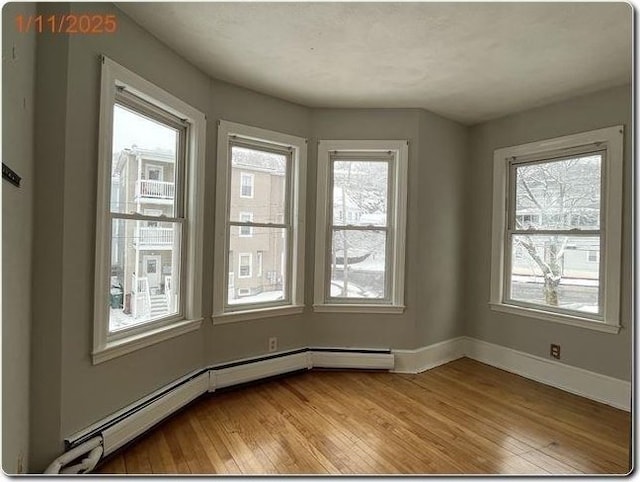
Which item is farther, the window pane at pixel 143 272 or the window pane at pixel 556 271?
the window pane at pixel 556 271

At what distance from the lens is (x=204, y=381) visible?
2457 mm

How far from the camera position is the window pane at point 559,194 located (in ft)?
8.77

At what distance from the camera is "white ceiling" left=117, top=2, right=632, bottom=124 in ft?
5.65

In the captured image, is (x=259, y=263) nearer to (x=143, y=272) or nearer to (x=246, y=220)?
(x=246, y=220)

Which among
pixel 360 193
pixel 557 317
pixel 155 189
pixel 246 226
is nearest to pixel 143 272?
pixel 155 189

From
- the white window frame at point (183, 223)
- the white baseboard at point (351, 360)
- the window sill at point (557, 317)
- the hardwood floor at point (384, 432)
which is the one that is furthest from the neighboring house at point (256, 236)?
the window sill at point (557, 317)

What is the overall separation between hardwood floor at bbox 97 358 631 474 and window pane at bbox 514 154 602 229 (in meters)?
1.40

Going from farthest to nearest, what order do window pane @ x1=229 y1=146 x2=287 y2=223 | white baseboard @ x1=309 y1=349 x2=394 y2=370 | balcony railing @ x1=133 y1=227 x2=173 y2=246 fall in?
1. white baseboard @ x1=309 y1=349 x2=394 y2=370
2. window pane @ x1=229 y1=146 x2=287 y2=223
3. balcony railing @ x1=133 y1=227 x2=173 y2=246

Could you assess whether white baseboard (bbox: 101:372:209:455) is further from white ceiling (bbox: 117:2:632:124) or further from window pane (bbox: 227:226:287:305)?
white ceiling (bbox: 117:2:632:124)

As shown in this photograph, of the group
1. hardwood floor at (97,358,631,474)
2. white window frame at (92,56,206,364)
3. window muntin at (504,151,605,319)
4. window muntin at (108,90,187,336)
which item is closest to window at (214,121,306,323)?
white window frame at (92,56,206,364)

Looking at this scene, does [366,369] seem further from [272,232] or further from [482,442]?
[272,232]

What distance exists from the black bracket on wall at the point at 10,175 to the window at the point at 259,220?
1279 mm

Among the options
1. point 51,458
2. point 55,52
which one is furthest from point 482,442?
point 55,52

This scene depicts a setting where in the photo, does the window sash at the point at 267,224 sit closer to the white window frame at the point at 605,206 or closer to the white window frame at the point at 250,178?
the white window frame at the point at 250,178
